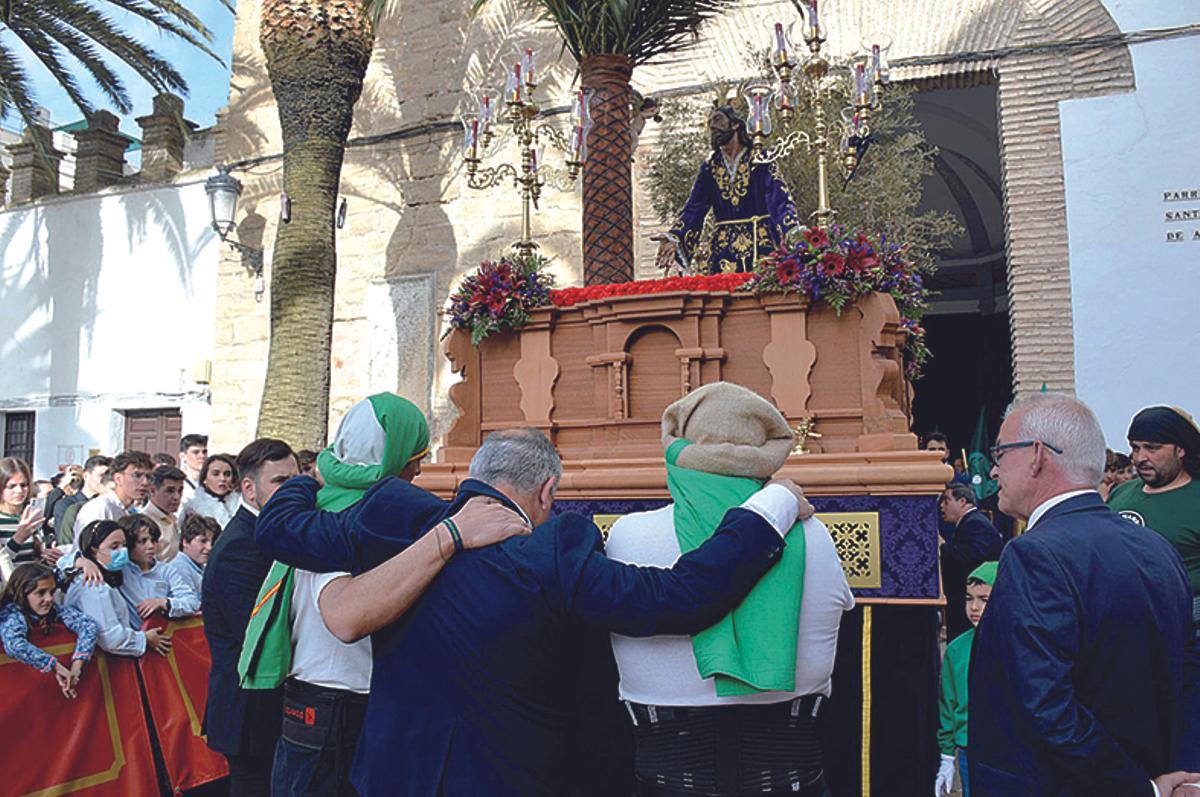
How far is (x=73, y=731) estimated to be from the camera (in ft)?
16.0

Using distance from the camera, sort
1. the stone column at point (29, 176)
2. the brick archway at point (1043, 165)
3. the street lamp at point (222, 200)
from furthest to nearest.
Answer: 1. the stone column at point (29, 176)
2. the street lamp at point (222, 200)
3. the brick archway at point (1043, 165)

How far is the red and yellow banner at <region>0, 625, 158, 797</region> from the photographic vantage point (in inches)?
183

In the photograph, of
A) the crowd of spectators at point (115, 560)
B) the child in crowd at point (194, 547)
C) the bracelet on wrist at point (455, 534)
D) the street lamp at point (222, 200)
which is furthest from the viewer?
the street lamp at point (222, 200)

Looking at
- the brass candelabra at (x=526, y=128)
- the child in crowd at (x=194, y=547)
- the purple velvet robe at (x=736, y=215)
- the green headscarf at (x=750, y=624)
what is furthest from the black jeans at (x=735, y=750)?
the child in crowd at (x=194, y=547)

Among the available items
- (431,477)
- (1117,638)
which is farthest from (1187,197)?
(1117,638)

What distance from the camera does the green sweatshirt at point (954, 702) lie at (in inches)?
161

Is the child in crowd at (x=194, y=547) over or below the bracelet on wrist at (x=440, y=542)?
below

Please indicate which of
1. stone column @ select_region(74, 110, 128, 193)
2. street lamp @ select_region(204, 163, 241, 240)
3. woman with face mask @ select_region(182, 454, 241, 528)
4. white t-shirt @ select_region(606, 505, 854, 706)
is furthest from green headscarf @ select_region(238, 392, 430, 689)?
stone column @ select_region(74, 110, 128, 193)

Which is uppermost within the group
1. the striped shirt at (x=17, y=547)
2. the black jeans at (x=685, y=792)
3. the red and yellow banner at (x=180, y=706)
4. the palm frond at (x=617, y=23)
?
the palm frond at (x=617, y=23)

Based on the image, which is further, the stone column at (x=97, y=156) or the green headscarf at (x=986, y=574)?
the stone column at (x=97, y=156)

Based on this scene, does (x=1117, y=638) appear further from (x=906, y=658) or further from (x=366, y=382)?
(x=366, y=382)

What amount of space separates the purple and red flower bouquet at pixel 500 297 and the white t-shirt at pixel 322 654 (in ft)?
7.81

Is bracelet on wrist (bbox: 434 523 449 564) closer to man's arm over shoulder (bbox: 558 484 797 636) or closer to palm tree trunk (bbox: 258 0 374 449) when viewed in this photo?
man's arm over shoulder (bbox: 558 484 797 636)

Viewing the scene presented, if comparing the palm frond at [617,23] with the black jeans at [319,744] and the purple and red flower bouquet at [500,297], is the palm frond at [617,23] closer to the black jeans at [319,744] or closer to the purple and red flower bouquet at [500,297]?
the purple and red flower bouquet at [500,297]
